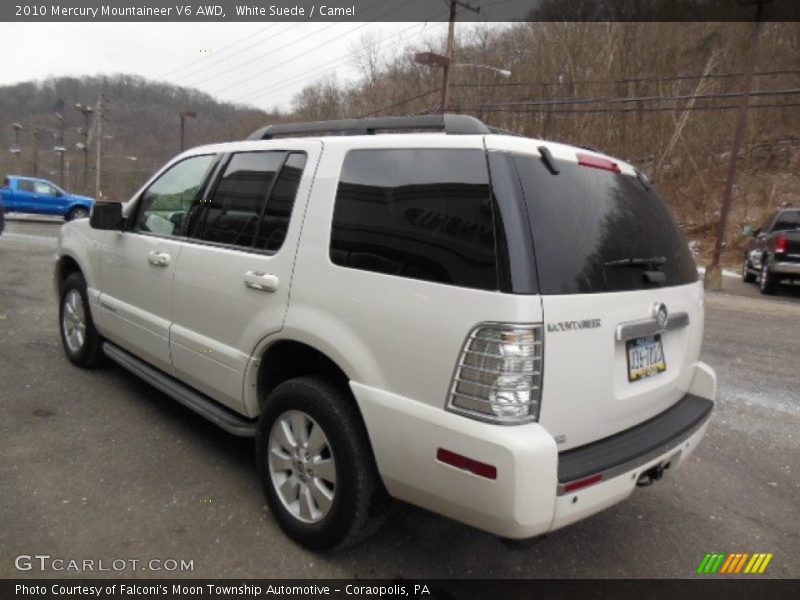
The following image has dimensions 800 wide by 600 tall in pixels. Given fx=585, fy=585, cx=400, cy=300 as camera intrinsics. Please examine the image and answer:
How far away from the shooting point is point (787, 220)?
42.9ft

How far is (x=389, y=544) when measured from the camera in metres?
2.71

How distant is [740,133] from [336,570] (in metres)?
16.0

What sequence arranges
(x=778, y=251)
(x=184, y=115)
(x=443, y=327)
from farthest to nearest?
(x=184, y=115) < (x=778, y=251) < (x=443, y=327)

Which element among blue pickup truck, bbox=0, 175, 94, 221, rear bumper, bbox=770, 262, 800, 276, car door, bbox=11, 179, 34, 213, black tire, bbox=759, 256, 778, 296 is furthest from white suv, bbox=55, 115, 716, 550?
car door, bbox=11, 179, 34, 213

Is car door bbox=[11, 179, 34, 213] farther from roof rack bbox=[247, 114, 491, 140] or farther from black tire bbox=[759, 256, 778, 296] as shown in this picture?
black tire bbox=[759, 256, 778, 296]

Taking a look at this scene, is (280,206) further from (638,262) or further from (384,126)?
(638,262)

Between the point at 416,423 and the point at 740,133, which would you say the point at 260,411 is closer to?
the point at 416,423

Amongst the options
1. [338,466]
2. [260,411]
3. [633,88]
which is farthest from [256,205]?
[633,88]

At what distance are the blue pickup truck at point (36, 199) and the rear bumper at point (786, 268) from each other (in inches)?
833

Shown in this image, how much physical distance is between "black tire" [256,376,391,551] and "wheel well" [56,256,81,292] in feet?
10.0

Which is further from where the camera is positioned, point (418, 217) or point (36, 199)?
point (36, 199)

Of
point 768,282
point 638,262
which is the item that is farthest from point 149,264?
point 768,282

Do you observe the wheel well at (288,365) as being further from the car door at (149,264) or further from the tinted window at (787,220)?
the tinted window at (787,220)

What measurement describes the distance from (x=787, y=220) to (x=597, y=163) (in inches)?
520
